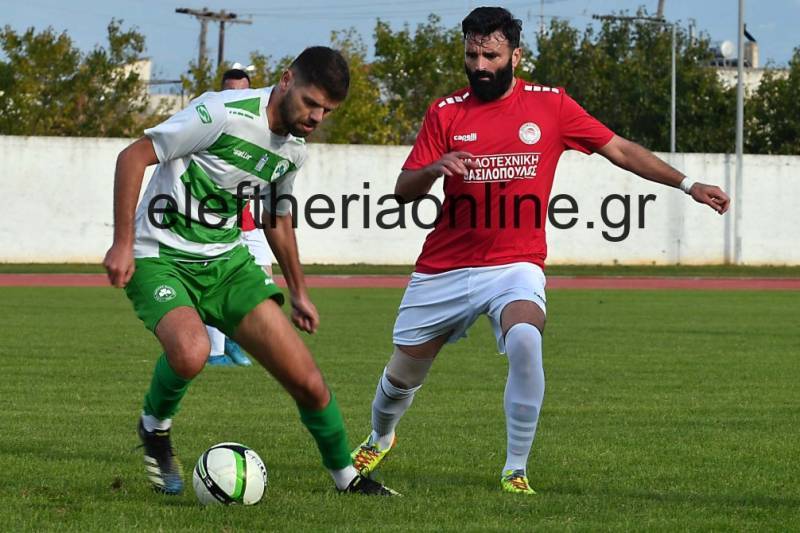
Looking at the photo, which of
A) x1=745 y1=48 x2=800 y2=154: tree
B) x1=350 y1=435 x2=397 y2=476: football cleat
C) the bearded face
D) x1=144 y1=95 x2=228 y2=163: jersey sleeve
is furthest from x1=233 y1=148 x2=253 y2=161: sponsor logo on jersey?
x1=745 y1=48 x2=800 y2=154: tree

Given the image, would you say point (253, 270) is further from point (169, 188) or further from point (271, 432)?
point (271, 432)

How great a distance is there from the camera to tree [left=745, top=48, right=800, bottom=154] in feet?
166

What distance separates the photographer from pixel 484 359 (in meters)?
14.1

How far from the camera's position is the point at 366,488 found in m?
6.56

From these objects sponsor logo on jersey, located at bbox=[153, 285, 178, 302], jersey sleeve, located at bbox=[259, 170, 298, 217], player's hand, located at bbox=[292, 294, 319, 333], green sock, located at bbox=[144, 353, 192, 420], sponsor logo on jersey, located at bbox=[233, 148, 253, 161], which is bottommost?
green sock, located at bbox=[144, 353, 192, 420]

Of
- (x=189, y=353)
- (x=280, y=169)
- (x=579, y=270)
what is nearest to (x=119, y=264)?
(x=189, y=353)

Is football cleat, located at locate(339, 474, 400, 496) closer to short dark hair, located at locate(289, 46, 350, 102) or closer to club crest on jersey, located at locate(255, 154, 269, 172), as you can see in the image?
club crest on jersey, located at locate(255, 154, 269, 172)

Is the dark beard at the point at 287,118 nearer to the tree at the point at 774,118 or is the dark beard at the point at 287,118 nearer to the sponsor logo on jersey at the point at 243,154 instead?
the sponsor logo on jersey at the point at 243,154

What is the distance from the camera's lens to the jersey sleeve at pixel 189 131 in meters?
6.10

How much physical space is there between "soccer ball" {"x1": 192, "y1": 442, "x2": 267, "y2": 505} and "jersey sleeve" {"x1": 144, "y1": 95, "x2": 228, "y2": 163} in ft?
4.60

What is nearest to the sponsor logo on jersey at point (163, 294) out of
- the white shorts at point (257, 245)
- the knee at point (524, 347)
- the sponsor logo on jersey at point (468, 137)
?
the knee at point (524, 347)

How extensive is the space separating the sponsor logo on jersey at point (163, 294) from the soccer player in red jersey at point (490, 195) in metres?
1.39

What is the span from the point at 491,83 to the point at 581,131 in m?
0.55

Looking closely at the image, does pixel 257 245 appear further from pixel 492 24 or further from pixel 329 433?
pixel 329 433
